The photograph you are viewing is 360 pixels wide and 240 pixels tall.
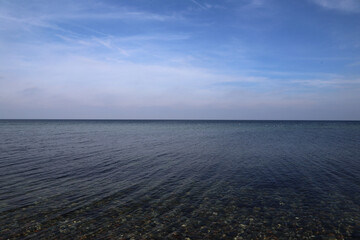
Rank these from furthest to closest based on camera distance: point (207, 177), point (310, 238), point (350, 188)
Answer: point (207, 177)
point (350, 188)
point (310, 238)

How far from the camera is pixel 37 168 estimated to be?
22.3 metres

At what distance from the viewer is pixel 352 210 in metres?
12.9

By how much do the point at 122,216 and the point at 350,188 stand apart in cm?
1722

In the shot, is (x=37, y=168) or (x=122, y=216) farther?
(x=37, y=168)

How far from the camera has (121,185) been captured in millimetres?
17188

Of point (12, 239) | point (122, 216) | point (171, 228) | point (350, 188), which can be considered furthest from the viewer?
point (350, 188)

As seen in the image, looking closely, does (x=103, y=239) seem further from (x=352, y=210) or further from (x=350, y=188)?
(x=350, y=188)

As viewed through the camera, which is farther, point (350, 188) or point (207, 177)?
point (207, 177)

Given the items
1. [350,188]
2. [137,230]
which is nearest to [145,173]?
[137,230]

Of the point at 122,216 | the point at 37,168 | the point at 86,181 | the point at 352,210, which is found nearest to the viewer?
the point at 122,216

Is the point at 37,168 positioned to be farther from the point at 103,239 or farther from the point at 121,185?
the point at 103,239

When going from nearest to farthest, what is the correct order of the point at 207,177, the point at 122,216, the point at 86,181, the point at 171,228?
1. the point at 171,228
2. the point at 122,216
3. the point at 86,181
4. the point at 207,177

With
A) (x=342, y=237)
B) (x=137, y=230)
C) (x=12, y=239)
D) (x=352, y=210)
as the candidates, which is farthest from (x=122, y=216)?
(x=352, y=210)

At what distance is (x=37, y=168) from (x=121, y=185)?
11.2m
